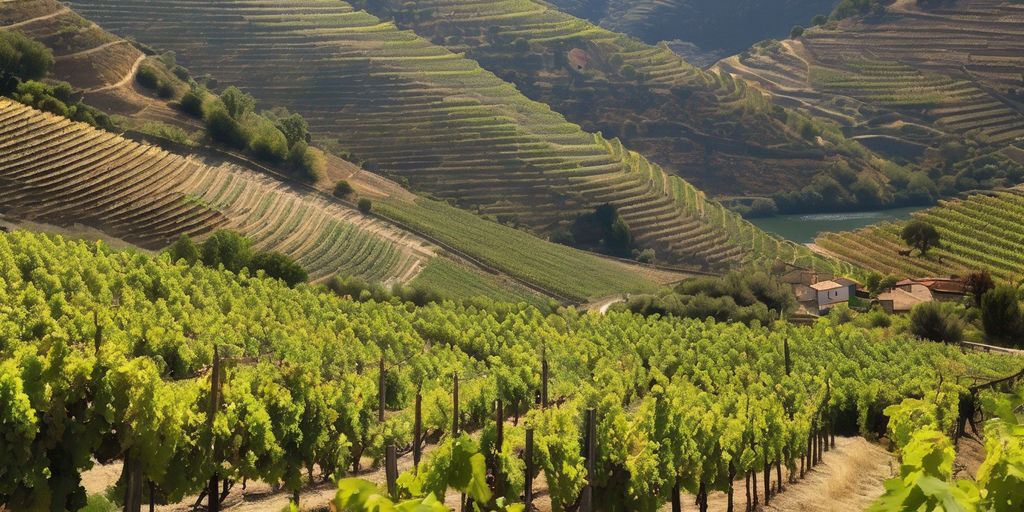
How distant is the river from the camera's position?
5763 inches

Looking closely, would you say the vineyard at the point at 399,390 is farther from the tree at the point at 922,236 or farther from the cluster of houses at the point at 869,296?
the tree at the point at 922,236

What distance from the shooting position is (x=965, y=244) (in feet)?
312

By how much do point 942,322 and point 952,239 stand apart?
31.4 metres

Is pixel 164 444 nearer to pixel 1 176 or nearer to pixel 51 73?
pixel 1 176

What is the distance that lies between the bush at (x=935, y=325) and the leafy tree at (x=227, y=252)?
3537 cm

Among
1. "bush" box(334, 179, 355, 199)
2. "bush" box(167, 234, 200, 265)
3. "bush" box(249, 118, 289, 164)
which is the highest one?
"bush" box(249, 118, 289, 164)

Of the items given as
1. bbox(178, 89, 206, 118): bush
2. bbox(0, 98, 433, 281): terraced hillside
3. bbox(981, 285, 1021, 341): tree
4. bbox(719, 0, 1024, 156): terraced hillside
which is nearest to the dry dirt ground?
bbox(981, 285, 1021, 341): tree

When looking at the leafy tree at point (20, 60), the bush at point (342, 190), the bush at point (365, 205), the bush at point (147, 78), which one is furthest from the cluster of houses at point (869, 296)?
A: the leafy tree at point (20, 60)

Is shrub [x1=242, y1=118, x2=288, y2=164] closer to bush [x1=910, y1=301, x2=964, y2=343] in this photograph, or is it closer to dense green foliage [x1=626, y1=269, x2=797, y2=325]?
dense green foliage [x1=626, y1=269, x2=797, y2=325]

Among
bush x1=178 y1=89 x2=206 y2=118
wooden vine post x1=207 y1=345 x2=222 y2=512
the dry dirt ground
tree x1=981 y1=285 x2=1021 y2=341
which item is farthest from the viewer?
bush x1=178 y1=89 x2=206 y2=118

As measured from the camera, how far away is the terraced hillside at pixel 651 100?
546ft

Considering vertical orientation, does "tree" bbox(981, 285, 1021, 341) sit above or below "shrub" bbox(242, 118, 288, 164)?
above

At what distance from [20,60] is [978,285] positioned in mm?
65025

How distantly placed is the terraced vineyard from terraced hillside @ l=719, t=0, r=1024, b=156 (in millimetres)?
75237
